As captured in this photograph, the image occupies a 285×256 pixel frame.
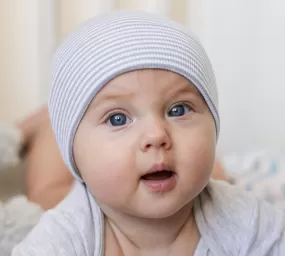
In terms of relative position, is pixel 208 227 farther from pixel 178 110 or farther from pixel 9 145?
pixel 9 145

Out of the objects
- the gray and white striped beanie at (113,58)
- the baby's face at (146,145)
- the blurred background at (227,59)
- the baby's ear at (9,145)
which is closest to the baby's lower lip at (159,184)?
the baby's face at (146,145)

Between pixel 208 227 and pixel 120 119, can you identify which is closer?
pixel 120 119

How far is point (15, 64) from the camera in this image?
3.79 feet

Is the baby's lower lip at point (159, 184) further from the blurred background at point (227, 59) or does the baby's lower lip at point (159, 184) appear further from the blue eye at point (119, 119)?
the blurred background at point (227, 59)

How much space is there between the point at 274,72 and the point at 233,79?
92 mm

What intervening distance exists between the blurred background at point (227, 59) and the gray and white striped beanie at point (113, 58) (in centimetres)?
43

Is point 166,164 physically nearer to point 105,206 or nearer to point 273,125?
point 105,206

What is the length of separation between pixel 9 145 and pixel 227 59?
23.0 inches

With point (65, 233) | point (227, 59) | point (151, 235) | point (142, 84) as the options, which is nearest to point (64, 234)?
point (65, 233)

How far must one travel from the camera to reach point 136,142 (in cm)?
65

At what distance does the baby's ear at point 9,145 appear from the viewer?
3.16 ft

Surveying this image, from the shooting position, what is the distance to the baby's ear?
96cm

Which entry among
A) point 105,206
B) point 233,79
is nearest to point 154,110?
point 105,206

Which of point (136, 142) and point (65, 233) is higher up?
point (136, 142)
